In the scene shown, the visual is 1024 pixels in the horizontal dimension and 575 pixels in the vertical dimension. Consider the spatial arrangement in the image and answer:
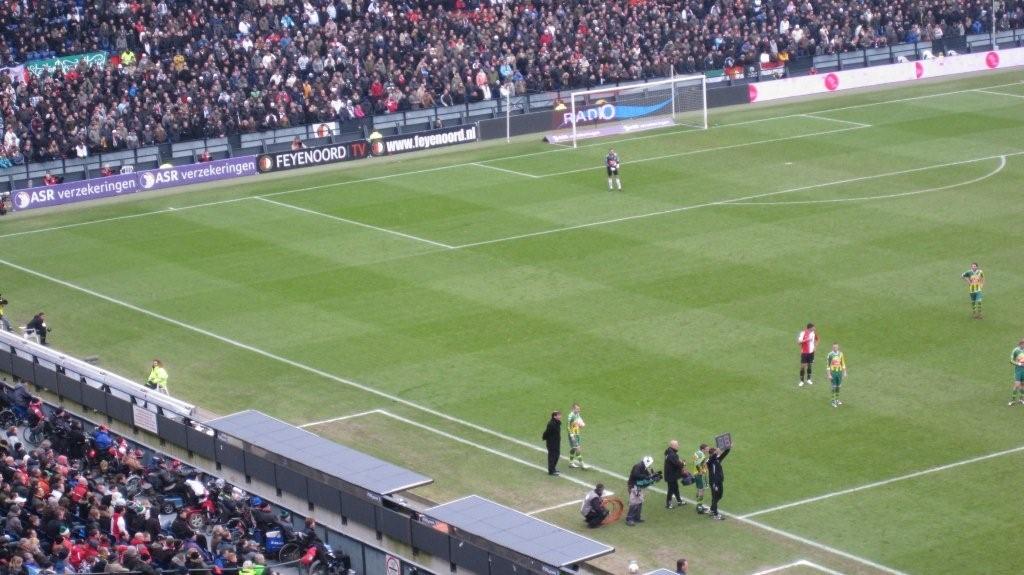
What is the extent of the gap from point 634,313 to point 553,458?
11242 millimetres

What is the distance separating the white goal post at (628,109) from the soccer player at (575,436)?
37036 millimetres

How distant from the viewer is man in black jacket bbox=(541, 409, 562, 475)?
117 feet

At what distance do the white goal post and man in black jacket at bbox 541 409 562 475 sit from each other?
37.5m

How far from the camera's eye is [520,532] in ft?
96.1

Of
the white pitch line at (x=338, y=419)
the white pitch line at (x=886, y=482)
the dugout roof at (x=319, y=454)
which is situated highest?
the dugout roof at (x=319, y=454)

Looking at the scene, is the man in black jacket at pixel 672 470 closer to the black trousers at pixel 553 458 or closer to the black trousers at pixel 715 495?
the black trousers at pixel 715 495

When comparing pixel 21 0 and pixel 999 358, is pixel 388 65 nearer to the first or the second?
pixel 21 0

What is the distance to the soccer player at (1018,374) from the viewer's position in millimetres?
38219

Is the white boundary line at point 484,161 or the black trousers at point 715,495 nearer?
the black trousers at point 715,495

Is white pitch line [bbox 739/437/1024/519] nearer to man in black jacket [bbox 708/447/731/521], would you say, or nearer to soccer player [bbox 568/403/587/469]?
man in black jacket [bbox 708/447/731/521]

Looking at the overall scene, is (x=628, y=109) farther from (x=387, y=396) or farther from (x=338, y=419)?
(x=338, y=419)

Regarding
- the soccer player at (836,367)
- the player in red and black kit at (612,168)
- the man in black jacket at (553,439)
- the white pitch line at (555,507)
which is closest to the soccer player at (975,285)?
the soccer player at (836,367)

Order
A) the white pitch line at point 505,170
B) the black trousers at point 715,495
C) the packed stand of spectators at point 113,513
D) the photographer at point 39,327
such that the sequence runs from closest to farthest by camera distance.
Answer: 1. the packed stand of spectators at point 113,513
2. the black trousers at point 715,495
3. the photographer at point 39,327
4. the white pitch line at point 505,170

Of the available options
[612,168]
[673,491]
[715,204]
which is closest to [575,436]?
[673,491]
